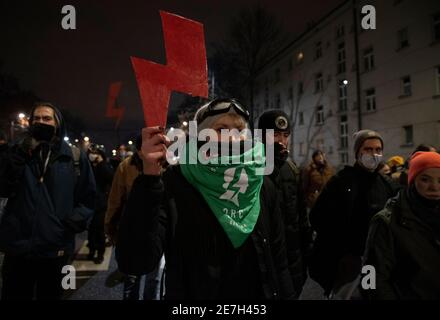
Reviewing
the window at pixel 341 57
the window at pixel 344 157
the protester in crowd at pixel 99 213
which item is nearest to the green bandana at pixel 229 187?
the protester in crowd at pixel 99 213

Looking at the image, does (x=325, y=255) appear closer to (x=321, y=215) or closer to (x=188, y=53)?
(x=321, y=215)

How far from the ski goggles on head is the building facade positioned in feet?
39.4

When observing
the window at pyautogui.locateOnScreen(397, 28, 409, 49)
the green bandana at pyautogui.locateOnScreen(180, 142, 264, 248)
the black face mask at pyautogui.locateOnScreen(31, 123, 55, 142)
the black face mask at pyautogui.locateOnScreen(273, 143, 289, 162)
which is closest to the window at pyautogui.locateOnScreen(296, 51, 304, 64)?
the window at pyautogui.locateOnScreen(397, 28, 409, 49)

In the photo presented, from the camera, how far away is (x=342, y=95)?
2555 cm

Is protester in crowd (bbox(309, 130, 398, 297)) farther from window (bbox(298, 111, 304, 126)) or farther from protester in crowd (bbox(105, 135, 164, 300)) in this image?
window (bbox(298, 111, 304, 126))

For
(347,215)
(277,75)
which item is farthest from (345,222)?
(277,75)

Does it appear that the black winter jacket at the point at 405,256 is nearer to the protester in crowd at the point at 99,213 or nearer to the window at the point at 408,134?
the protester in crowd at the point at 99,213

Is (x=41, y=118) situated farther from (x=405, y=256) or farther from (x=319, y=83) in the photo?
(x=319, y=83)

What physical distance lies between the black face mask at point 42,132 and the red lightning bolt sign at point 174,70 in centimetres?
178

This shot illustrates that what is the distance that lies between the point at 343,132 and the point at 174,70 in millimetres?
25680

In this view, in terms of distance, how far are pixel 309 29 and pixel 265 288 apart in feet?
98.0

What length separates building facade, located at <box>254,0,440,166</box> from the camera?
1742cm
